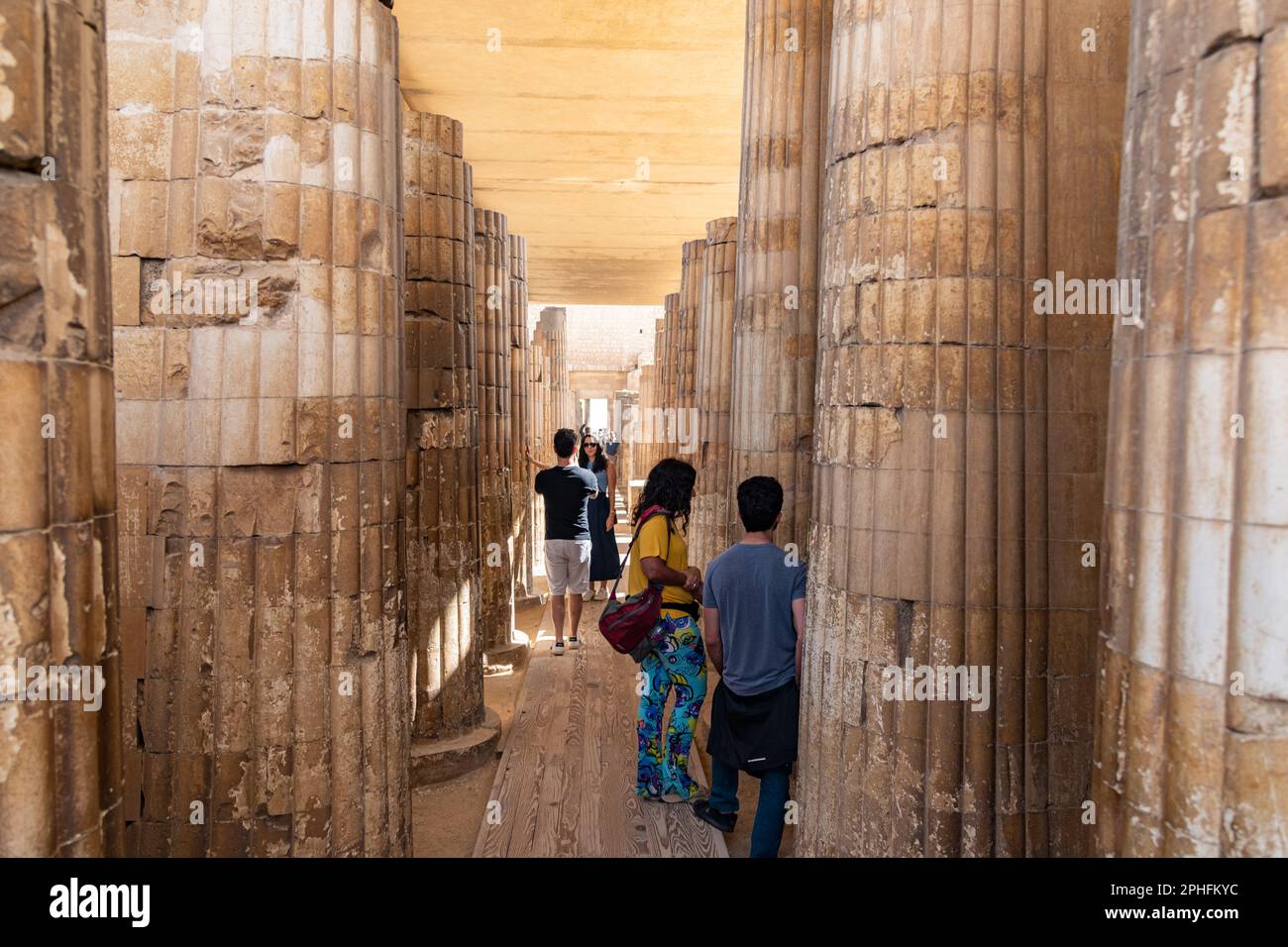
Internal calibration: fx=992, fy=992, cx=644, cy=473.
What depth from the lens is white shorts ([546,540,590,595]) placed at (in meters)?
10.1

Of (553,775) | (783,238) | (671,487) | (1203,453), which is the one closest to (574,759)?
(553,775)

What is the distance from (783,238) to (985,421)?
3899 millimetres

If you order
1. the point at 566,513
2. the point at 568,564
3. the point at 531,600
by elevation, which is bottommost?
the point at 531,600

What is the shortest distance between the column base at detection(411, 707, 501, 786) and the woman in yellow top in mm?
1761

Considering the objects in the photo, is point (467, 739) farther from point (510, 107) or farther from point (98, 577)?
point (510, 107)

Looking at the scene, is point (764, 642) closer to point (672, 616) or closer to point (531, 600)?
point (672, 616)

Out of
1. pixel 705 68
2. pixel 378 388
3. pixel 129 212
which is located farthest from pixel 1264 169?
pixel 705 68

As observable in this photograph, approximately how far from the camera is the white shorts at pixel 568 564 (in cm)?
1011

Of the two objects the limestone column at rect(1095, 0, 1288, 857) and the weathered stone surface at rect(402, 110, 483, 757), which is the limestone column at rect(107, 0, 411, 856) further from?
the weathered stone surface at rect(402, 110, 483, 757)

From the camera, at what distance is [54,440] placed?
1.78 m

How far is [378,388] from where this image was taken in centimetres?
431

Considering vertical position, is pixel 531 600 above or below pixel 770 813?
below

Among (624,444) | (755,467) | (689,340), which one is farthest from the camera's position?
(624,444)

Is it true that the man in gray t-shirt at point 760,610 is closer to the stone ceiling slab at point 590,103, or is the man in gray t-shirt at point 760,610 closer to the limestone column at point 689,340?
the stone ceiling slab at point 590,103
